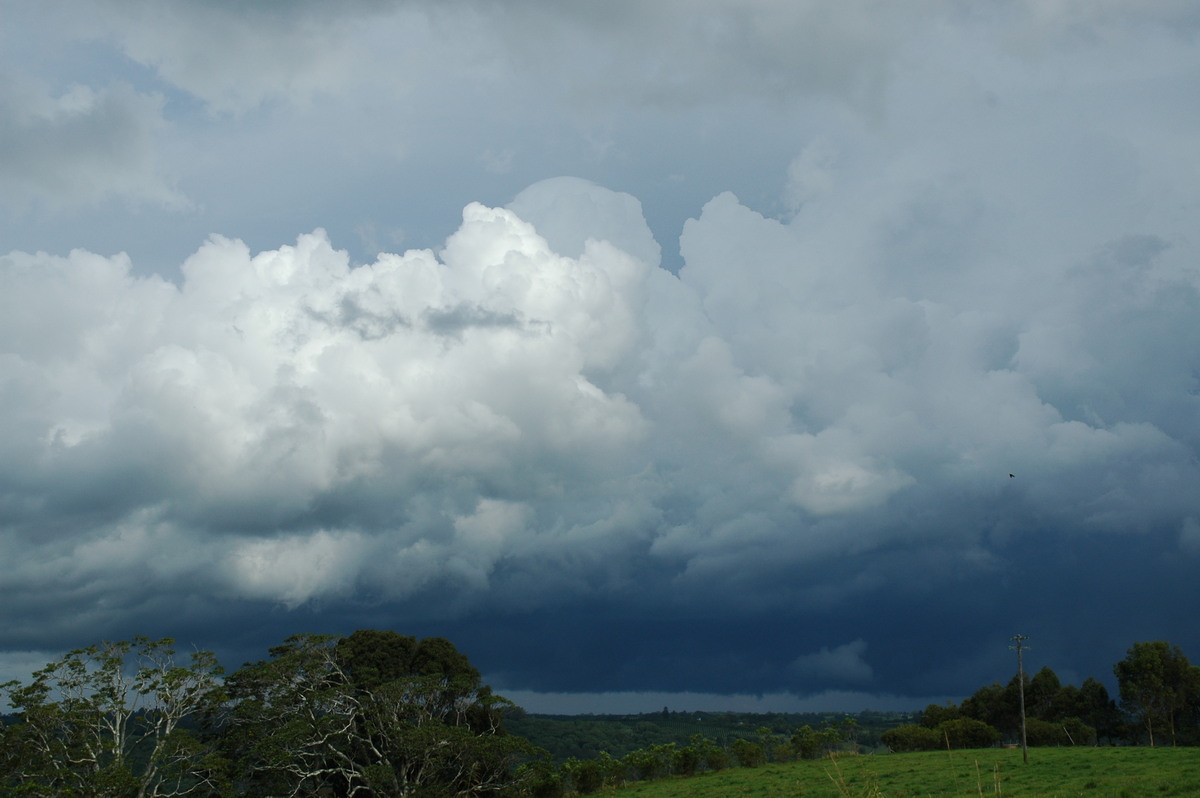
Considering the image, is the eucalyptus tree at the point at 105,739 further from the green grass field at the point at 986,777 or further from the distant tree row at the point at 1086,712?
the distant tree row at the point at 1086,712

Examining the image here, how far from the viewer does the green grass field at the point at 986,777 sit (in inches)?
1572

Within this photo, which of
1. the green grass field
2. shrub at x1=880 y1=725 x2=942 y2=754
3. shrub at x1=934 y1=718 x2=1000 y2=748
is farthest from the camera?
shrub at x1=934 y1=718 x2=1000 y2=748

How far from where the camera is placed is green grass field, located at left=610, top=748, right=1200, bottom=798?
131 ft

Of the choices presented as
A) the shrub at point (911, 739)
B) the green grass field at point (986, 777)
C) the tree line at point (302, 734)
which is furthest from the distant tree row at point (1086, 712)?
the tree line at point (302, 734)

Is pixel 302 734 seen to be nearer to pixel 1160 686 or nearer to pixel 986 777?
pixel 986 777

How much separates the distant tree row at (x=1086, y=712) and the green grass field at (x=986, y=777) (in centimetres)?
2178

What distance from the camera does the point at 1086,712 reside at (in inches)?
3969

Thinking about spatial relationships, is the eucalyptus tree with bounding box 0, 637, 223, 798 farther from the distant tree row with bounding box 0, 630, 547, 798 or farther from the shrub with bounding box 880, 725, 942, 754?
the shrub with bounding box 880, 725, 942, 754

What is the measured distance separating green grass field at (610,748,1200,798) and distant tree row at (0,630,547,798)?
54.3 feet

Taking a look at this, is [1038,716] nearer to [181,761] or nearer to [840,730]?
[840,730]

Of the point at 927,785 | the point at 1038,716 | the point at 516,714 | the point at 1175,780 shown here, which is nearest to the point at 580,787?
the point at 516,714

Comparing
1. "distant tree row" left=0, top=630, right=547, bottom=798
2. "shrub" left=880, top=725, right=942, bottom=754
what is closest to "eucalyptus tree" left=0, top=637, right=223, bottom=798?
"distant tree row" left=0, top=630, right=547, bottom=798

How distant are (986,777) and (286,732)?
4200 cm

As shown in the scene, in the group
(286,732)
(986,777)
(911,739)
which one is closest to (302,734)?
(286,732)
